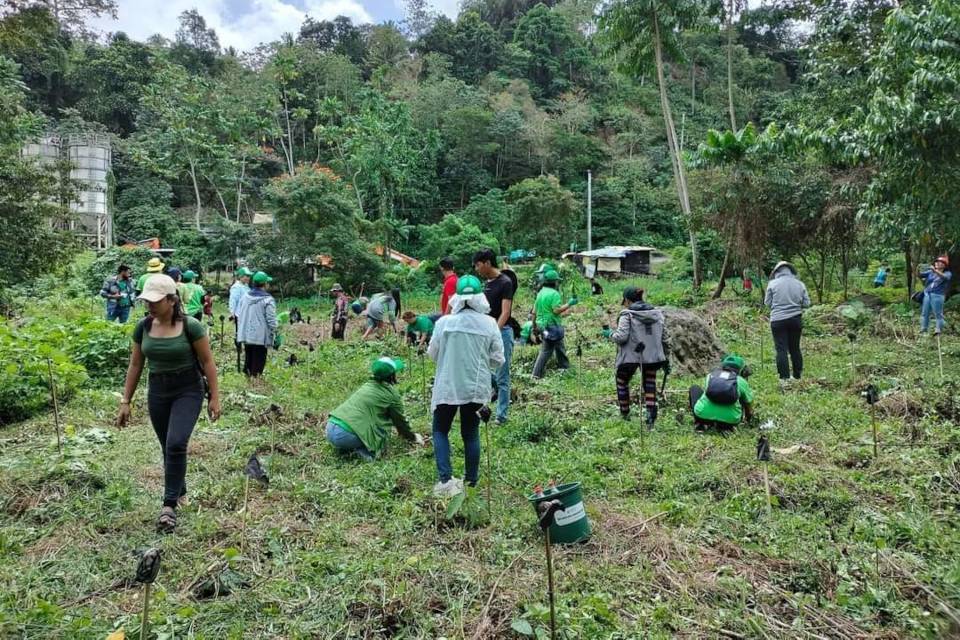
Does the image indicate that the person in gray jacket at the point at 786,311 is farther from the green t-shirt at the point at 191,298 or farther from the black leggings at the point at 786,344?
the green t-shirt at the point at 191,298

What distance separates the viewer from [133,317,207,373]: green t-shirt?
389cm

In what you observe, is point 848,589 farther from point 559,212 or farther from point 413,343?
point 559,212

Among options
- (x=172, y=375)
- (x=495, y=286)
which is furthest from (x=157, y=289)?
(x=495, y=286)

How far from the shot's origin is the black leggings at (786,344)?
7.86 meters

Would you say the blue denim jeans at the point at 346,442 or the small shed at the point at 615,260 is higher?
the small shed at the point at 615,260

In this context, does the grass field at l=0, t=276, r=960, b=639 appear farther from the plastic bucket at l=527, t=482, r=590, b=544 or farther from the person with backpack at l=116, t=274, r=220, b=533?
the person with backpack at l=116, t=274, r=220, b=533

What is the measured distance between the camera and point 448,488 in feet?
14.5

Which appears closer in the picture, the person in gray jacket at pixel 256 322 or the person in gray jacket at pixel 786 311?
the person in gray jacket at pixel 786 311

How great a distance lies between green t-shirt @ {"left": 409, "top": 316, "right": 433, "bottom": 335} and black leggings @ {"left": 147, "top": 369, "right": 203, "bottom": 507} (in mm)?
6007

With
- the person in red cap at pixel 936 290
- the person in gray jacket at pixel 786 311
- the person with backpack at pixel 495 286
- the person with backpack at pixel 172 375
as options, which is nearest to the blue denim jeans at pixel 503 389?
the person with backpack at pixel 495 286

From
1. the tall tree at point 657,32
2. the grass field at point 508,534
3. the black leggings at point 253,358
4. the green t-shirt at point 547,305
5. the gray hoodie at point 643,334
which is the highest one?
the tall tree at point 657,32

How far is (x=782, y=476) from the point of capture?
4641mm

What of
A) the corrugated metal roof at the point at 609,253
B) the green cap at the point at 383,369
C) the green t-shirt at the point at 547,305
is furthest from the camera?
the corrugated metal roof at the point at 609,253

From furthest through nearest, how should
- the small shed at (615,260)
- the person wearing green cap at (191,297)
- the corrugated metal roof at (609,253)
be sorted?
the small shed at (615,260), the corrugated metal roof at (609,253), the person wearing green cap at (191,297)
